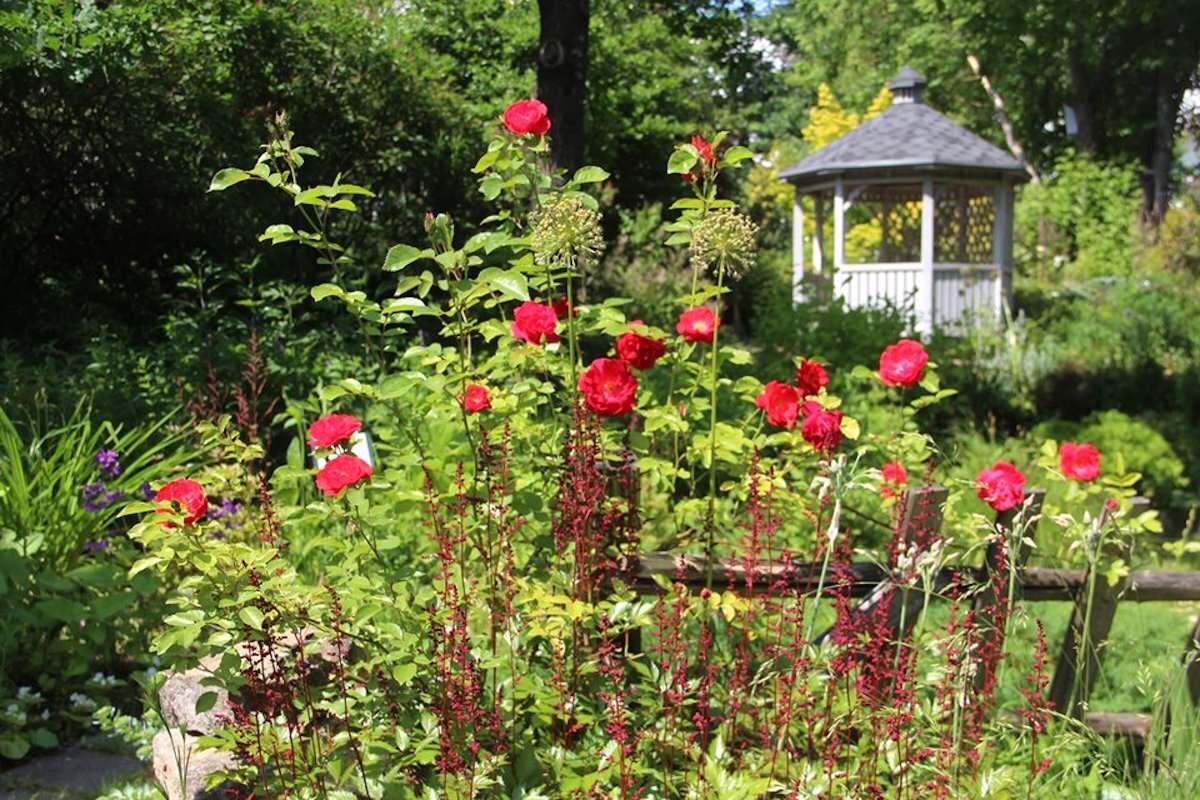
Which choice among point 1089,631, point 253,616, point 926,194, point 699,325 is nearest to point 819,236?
point 926,194

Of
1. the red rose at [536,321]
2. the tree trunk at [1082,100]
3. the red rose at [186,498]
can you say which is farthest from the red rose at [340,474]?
the tree trunk at [1082,100]

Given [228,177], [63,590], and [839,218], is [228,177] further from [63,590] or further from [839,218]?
[839,218]

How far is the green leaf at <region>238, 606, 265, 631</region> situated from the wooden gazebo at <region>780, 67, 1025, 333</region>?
38.6ft

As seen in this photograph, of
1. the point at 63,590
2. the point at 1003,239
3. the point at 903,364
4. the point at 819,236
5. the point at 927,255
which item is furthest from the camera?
the point at 819,236

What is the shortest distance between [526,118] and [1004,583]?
52.4 inches

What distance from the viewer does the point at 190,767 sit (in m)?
2.31

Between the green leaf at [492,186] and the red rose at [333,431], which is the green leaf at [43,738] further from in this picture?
the green leaf at [492,186]

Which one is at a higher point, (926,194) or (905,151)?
(905,151)

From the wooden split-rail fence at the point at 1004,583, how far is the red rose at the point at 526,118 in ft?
2.83

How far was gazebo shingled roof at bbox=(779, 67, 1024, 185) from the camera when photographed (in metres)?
13.7

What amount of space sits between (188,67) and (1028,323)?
7872mm

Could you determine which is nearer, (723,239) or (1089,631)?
(723,239)

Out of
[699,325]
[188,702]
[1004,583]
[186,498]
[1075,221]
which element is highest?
[1075,221]

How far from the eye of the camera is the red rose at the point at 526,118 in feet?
6.82
